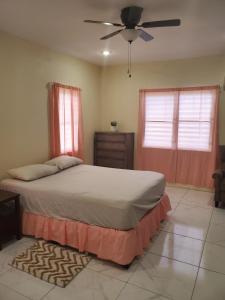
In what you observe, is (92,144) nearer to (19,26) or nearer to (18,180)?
(18,180)

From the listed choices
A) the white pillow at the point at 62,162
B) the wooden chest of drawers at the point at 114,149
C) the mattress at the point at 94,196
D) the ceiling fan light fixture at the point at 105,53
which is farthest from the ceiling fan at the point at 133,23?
the wooden chest of drawers at the point at 114,149

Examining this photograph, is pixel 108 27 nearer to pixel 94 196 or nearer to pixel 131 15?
pixel 131 15

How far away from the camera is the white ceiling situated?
2.37 m

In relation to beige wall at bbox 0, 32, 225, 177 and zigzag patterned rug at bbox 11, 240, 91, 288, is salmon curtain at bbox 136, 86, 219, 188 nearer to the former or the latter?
beige wall at bbox 0, 32, 225, 177

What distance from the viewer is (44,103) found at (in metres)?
3.89

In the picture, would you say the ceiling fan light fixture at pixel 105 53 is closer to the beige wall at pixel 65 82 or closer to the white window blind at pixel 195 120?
the beige wall at pixel 65 82

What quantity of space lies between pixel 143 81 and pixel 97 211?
340cm

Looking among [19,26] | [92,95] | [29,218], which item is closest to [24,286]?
[29,218]

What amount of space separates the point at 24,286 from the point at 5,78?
2578 millimetres

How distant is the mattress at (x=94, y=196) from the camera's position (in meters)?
2.34

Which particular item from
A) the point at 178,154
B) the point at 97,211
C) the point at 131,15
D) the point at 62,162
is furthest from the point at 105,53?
the point at 97,211

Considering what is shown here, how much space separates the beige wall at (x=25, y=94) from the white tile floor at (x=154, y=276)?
4.57 ft

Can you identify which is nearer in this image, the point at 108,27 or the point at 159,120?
the point at 108,27

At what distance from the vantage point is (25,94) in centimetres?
354
